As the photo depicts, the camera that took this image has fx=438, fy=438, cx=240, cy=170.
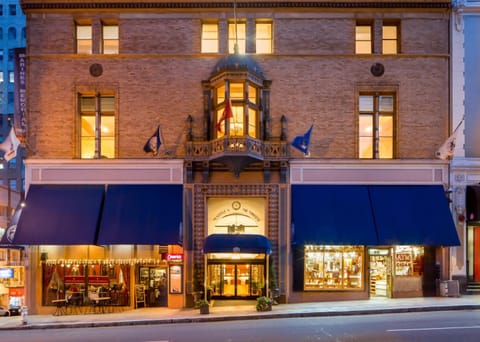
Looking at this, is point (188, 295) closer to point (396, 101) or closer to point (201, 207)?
point (201, 207)

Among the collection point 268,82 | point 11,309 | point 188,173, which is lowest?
point 11,309

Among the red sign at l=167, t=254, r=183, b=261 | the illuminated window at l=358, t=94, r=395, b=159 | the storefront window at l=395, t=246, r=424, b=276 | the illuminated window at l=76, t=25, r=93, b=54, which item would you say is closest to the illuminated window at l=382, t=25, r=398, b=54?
the illuminated window at l=358, t=94, r=395, b=159

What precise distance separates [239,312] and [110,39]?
44.3 ft

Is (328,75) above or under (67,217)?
above

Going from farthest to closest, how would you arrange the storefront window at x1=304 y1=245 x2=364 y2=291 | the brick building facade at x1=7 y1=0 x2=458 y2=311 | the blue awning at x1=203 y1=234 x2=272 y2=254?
the storefront window at x1=304 y1=245 x2=364 y2=291 → the brick building facade at x1=7 y1=0 x2=458 y2=311 → the blue awning at x1=203 y1=234 x2=272 y2=254

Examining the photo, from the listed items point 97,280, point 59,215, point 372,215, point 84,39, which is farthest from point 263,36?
point 97,280

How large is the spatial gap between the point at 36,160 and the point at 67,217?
3091mm

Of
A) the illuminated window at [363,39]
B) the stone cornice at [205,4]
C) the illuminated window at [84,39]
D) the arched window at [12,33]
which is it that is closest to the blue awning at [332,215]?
the illuminated window at [363,39]

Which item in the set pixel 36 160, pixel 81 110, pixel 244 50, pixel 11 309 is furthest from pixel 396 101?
pixel 11 309

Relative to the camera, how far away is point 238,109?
1925 centimetres

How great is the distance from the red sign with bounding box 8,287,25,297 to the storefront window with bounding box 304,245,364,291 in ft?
43.8

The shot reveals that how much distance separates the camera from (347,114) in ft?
65.5

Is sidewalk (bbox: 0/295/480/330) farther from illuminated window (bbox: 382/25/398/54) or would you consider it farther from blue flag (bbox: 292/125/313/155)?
illuminated window (bbox: 382/25/398/54)

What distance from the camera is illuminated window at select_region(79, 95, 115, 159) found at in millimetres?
20188
